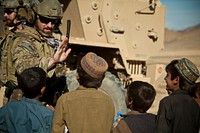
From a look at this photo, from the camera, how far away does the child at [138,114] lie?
9.50ft

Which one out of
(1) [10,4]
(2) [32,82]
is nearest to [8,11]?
(1) [10,4]

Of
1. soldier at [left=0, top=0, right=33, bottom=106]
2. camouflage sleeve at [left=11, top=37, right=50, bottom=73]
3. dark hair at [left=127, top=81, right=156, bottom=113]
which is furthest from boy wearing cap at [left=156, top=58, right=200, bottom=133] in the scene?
soldier at [left=0, top=0, right=33, bottom=106]

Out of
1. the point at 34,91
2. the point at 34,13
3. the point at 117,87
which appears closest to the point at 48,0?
the point at 34,13

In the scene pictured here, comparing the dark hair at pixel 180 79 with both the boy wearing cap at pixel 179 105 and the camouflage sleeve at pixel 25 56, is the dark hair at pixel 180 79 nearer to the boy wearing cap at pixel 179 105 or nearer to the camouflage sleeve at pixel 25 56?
the boy wearing cap at pixel 179 105

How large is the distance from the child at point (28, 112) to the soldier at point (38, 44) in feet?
1.57

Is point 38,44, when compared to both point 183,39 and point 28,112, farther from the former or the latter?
point 183,39

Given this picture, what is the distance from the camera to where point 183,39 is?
30.6 meters

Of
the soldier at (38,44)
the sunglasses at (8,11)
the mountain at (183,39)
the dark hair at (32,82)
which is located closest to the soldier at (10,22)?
the sunglasses at (8,11)

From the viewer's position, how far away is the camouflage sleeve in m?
3.39

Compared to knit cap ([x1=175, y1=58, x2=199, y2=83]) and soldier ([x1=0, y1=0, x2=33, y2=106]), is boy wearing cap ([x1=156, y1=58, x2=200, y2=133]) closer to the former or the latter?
knit cap ([x1=175, y1=58, x2=199, y2=83])

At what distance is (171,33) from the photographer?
35.1 m

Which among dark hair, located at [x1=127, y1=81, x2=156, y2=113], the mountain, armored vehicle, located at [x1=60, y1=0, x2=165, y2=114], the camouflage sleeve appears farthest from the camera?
the mountain

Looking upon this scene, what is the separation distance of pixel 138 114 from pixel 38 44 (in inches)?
55.5

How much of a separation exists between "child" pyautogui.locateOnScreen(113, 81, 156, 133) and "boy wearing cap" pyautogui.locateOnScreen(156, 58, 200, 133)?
0.31 feet
